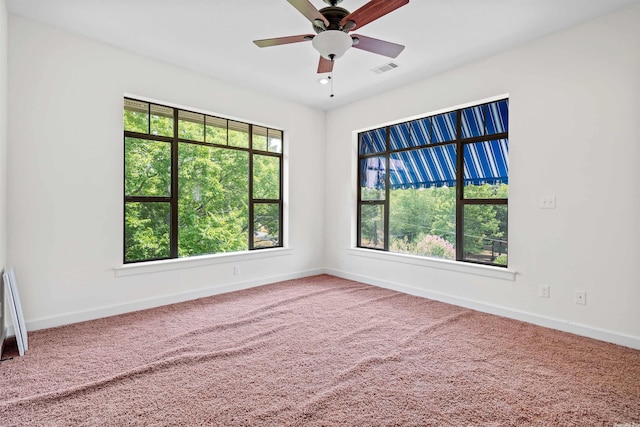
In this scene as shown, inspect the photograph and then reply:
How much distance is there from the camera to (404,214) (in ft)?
15.5

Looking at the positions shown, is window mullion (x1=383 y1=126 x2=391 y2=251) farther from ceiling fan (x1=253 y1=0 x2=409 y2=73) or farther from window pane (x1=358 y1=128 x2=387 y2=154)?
ceiling fan (x1=253 y1=0 x2=409 y2=73)

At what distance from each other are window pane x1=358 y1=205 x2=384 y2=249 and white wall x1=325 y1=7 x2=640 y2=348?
1367 mm

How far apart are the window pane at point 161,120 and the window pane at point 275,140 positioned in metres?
1.53

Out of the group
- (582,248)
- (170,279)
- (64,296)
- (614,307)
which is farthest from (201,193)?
(614,307)

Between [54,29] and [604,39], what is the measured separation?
16.8ft

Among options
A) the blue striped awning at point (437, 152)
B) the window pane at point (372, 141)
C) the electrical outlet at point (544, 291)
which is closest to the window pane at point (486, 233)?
the blue striped awning at point (437, 152)

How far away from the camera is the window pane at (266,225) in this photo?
492 cm

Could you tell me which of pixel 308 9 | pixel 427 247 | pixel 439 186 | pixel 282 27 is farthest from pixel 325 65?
pixel 427 247

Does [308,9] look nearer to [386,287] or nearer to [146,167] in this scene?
[146,167]

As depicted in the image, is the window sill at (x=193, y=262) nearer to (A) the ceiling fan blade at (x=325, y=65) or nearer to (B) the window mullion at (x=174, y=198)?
(B) the window mullion at (x=174, y=198)

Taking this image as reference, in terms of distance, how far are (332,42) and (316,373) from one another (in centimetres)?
241

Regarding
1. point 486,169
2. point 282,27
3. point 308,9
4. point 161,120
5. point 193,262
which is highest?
point 282,27

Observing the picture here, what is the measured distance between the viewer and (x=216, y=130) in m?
4.48

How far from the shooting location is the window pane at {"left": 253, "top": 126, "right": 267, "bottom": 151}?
492 cm
